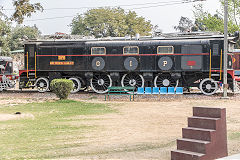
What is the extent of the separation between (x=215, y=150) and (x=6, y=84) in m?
24.8

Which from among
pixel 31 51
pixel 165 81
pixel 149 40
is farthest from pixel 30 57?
pixel 165 81

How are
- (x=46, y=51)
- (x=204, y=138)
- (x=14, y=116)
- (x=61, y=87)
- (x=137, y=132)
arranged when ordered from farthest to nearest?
(x=46, y=51) → (x=61, y=87) → (x=14, y=116) → (x=137, y=132) → (x=204, y=138)

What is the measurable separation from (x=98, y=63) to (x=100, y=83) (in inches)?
61.6

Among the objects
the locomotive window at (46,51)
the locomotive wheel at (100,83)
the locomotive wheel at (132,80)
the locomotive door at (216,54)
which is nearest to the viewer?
the locomotive door at (216,54)

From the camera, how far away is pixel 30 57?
2748 cm

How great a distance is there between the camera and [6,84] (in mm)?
29812

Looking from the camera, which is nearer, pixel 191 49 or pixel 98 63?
pixel 191 49

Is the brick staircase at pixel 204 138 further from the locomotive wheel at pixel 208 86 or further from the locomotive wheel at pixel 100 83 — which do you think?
the locomotive wheel at pixel 100 83

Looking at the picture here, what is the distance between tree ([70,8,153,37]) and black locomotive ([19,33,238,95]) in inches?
1226

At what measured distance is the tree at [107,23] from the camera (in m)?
59.0

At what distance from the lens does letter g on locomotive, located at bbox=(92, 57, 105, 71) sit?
2606cm

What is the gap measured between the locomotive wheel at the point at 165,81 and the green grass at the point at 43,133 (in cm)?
888

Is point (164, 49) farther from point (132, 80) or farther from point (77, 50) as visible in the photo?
point (77, 50)

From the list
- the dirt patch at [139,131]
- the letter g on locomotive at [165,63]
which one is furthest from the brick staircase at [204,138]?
the letter g on locomotive at [165,63]
